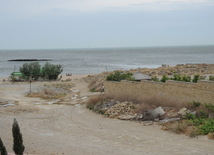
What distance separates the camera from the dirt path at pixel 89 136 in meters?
12.7

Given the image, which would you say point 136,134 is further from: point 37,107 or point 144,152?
point 37,107

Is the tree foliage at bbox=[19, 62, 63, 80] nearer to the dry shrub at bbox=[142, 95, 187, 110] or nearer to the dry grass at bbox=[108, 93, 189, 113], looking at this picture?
the dry grass at bbox=[108, 93, 189, 113]

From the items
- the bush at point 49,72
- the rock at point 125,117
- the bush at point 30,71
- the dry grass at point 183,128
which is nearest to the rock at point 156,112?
the rock at point 125,117

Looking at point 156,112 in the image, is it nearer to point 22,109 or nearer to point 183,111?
point 183,111

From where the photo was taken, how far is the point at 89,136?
15.1 m

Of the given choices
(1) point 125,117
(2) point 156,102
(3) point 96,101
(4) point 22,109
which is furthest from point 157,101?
(4) point 22,109

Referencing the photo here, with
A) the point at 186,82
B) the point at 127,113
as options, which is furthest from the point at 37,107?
the point at 186,82

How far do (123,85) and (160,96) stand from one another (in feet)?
12.6

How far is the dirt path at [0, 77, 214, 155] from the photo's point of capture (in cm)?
1273

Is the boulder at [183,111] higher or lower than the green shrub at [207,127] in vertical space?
higher

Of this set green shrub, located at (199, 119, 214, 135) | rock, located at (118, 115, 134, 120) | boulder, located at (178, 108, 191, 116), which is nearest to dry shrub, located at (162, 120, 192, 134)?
green shrub, located at (199, 119, 214, 135)

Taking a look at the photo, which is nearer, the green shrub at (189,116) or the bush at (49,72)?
the green shrub at (189,116)

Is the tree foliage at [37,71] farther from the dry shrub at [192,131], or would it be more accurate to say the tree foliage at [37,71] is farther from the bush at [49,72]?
the dry shrub at [192,131]

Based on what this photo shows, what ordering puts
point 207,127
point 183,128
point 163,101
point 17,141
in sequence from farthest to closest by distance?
point 163,101, point 183,128, point 207,127, point 17,141
